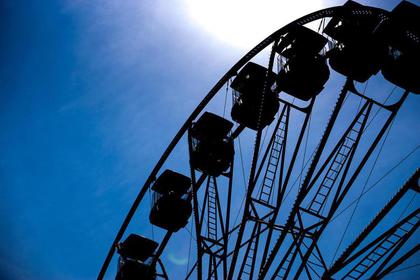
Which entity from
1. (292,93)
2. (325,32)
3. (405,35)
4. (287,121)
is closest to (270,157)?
(287,121)

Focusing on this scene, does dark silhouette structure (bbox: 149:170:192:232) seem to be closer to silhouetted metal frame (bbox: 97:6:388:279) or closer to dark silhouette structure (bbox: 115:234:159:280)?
silhouetted metal frame (bbox: 97:6:388:279)

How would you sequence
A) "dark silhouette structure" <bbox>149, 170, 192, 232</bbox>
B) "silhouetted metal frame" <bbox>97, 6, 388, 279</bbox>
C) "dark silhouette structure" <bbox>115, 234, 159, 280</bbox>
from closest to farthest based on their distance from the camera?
1. "silhouetted metal frame" <bbox>97, 6, 388, 279</bbox>
2. "dark silhouette structure" <bbox>149, 170, 192, 232</bbox>
3. "dark silhouette structure" <bbox>115, 234, 159, 280</bbox>

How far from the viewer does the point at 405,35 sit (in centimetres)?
989

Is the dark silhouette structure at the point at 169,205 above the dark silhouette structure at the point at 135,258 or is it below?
above

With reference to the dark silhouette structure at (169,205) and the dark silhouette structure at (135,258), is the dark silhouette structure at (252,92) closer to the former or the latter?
the dark silhouette structure at (169,205)

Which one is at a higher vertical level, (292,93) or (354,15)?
(354,15)

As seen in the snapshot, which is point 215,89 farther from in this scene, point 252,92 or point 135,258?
point 135,258

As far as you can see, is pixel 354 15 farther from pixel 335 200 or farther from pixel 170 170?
pixel 170 170

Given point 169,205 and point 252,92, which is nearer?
point 252,92

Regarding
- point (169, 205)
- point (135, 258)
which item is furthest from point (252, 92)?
point (135, 258)

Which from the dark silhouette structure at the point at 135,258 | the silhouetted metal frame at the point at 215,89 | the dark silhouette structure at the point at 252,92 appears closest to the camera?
the silhouetted metal frame at the point at 215,89

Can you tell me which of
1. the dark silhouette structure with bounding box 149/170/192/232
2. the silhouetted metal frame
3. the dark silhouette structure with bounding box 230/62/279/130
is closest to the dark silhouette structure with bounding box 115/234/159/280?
the silhouetted metal frame

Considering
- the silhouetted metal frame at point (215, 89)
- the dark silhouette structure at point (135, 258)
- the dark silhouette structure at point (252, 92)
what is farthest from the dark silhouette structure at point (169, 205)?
the dark silhouette structure at point (252, 92)

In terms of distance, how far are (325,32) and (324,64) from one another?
101cm
